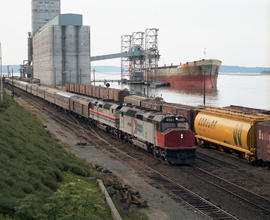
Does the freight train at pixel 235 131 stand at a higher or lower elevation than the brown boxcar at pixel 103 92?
lower

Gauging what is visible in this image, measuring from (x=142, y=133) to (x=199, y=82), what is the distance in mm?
126714

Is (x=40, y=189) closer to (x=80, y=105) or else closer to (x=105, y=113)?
(x=105, y=113)

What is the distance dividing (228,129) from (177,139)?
6.15 meters

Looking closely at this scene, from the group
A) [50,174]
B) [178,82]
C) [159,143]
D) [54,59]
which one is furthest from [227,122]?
[178,82]

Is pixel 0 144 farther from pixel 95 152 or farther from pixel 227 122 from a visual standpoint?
pixel 227 122

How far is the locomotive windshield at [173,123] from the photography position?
27859mm

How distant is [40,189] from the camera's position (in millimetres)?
15180

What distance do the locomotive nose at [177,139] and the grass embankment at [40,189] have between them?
22.6 ft

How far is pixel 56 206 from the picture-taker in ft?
40.5

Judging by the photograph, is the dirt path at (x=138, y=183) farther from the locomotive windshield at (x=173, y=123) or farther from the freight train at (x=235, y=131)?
the freight train at (x=235, y=131)

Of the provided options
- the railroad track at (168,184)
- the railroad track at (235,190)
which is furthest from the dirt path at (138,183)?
the railroad track at (235,190)

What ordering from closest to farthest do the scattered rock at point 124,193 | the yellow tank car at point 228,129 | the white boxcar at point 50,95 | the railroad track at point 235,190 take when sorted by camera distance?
1. the railroad track at point 235,190
2. the scattered rock at point 124,193
3. the yellow tank car at point 228,129
4. the white boxcar at point 50,95

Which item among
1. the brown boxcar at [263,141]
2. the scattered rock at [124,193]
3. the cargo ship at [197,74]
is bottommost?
the scattered rock at [124,193]

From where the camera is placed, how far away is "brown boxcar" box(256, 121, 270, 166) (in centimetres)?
2649
